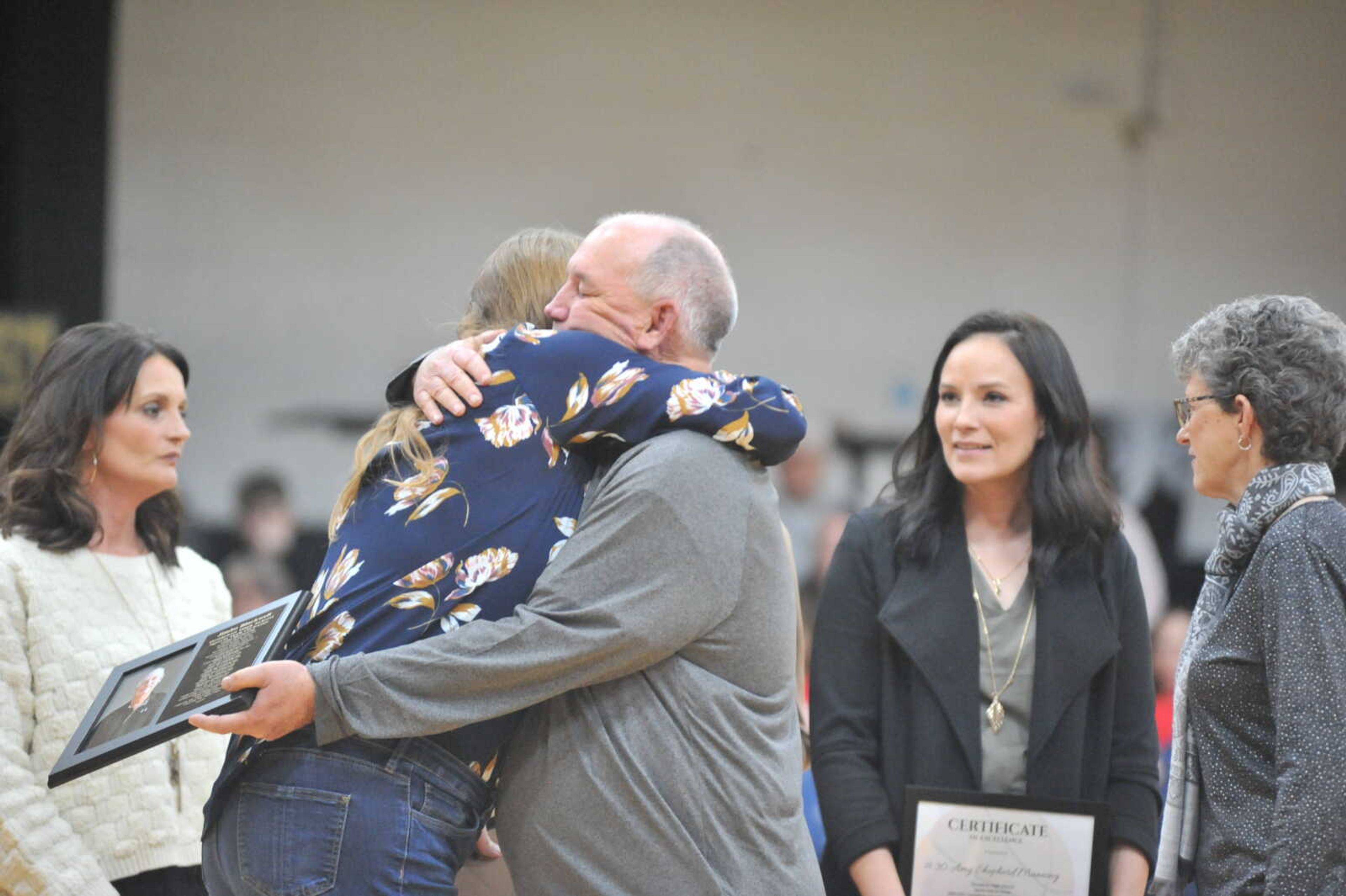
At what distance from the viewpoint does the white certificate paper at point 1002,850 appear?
7.29ft

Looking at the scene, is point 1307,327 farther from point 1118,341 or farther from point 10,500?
point 1118,341

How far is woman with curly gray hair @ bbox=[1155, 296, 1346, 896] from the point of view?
193 cm

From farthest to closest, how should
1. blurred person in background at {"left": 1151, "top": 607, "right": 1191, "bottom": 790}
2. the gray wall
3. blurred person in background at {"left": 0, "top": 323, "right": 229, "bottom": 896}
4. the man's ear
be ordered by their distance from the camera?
the gray wall → blurred person in background at {"left": 1151, "top": 607, "right": 1191, "bottom": 790} → blurred person in background at {"left": 0, "top": 323, "right": 229, "bottom": 896} → the man's ear

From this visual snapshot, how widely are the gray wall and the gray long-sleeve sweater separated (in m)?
3.99

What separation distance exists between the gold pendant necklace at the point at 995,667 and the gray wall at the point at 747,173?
3672 millimetres

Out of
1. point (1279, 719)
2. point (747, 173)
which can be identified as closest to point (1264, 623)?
point (1279, 719)

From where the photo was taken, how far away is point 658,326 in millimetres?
2068

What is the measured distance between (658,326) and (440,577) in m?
0.51

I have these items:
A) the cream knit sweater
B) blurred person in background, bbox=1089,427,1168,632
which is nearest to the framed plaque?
the cream knit sweater

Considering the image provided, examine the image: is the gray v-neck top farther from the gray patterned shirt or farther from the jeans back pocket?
the jeans back pocket

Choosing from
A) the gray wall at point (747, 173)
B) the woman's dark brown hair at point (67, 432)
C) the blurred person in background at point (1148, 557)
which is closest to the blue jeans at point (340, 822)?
the woman's dark brown hair at point (67, 432)

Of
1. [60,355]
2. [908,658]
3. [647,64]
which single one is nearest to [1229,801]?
[908,658]

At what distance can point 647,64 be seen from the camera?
20.3ft

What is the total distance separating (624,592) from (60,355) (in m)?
1.38
